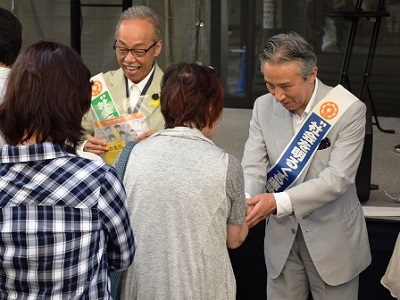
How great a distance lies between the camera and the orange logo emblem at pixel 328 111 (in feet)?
11.8

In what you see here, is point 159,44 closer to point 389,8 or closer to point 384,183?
point 384,183

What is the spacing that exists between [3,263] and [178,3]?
5907 millimetres

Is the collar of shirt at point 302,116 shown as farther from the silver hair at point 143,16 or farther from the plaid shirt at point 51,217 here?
the plaid shirt at point 51,217

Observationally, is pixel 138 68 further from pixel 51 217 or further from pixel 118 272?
pixel 51 217

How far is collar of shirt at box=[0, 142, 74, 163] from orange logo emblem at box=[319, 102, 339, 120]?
1532 mm

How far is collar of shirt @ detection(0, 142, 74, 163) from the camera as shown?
7.73ft

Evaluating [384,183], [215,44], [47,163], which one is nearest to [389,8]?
[215,44]

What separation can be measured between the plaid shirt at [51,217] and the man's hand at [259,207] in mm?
1068

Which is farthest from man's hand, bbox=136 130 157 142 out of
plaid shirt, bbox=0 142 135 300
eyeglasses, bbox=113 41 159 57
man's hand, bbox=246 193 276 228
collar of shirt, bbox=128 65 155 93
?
plaid shirt, bbox=0 142 135 300

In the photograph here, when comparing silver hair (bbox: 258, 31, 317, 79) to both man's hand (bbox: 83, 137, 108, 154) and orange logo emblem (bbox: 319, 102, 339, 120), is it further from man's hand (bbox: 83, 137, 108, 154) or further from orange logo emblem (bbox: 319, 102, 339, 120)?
man's hand (bbox: 83, 137, 108, 154)

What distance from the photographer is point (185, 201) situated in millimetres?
2766

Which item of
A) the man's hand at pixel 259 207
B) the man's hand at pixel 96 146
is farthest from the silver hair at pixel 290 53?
the man's hand at pixel 96 146

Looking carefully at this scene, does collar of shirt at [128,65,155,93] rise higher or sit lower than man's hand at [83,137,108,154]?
higher

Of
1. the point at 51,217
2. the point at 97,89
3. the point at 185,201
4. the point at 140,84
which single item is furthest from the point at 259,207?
the point at 51,217
